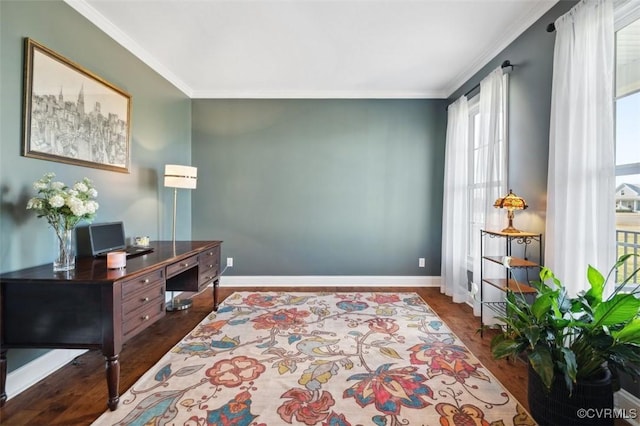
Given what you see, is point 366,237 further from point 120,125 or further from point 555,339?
A: point 120,125

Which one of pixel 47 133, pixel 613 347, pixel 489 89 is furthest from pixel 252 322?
pixel 489 89

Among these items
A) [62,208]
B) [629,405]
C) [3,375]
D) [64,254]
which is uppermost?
[62,208]

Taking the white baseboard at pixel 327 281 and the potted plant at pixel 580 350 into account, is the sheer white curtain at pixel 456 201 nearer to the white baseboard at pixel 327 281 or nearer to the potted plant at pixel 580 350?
the white baseboard at pixel 327 281

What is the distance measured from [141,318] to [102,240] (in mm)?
902

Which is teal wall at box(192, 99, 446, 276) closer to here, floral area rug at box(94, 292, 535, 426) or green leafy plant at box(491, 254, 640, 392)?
floral area rug at box(94, 292, 535, 426)

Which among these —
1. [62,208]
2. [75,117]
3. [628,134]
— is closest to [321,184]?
[75,117]

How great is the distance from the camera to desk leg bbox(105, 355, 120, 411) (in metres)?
1.49

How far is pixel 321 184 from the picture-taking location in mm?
3852

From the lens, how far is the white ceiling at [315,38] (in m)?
2.14

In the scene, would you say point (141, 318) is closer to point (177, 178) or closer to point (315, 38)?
point (177, 178)

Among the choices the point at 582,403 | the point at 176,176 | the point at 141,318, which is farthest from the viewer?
the point at 176,176

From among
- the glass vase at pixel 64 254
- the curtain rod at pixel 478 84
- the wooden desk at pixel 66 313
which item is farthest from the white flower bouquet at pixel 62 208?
the curtain rod at pixel 478 84

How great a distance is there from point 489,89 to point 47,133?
3692 millimetres

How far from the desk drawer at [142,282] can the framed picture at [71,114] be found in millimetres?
1081
